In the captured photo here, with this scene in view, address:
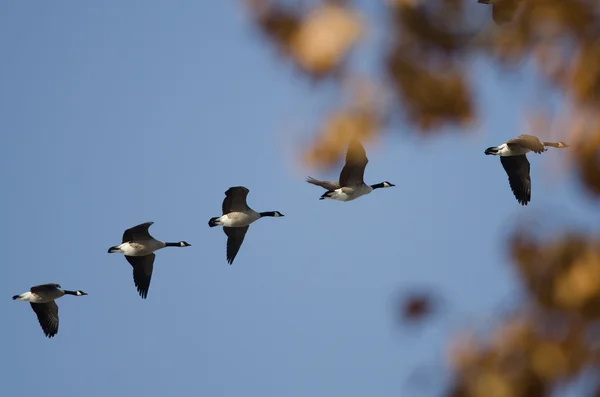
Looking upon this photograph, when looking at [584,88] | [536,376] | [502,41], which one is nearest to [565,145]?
[584,88]

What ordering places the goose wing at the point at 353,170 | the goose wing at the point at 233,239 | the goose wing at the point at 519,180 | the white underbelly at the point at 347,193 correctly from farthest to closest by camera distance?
the goose wing at the point at 233,239, the goose wing at the point at 519,180, the white underbelly at the point at 347,193, the goose wing at the point at 353,170

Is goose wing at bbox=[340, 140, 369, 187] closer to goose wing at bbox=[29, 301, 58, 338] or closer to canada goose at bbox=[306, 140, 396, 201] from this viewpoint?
canada goose at bbox=[306, 140, 396, 201]

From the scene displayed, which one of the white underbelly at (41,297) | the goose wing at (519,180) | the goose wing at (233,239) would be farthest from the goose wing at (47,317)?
the goose wing at (519,180)

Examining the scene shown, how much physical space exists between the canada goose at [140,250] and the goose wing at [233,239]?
1497 millimetres

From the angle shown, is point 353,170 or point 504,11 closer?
point 504,11

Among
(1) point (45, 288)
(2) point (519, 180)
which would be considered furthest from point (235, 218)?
(2) point (519, 180)

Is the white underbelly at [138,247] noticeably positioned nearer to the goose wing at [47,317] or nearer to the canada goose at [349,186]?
the goose wing at [47,317]

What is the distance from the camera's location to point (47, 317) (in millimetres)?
20625

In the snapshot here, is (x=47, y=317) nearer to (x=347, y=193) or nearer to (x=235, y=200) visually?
(x=235, y=200)

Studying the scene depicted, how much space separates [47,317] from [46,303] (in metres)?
0.33

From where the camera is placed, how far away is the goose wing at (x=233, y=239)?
20078 millimetres

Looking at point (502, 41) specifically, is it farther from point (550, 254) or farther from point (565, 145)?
point (550, 254)

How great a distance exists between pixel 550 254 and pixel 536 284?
0.41 ft

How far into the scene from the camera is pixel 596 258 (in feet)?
10.8
